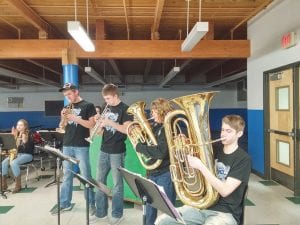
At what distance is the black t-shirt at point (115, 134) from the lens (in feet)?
11.1

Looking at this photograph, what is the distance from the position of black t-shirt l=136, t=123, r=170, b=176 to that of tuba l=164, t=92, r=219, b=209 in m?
0.22

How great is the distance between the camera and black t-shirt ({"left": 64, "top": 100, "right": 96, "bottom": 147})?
3748mm

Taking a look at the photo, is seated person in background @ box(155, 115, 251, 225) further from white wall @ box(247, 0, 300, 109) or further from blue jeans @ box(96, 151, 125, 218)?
white wall @ box(247, 0, 300, 109)

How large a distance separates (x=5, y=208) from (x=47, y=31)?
3848 millimetres

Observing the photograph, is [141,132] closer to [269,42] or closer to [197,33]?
[197,33]

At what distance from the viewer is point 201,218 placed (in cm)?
220

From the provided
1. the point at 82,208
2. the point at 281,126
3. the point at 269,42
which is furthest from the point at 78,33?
the point at 281,126

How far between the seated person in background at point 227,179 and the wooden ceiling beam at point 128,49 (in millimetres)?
4645

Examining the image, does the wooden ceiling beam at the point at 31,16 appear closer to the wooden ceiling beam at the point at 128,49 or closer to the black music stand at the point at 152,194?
the wooden ceiling beam at the point at 128,49

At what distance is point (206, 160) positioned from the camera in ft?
7.01

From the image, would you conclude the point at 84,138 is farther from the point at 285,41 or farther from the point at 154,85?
the point at 154,85

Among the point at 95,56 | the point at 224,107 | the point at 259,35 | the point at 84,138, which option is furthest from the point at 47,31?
the point at 224,107

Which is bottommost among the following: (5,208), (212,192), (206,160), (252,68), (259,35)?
(5,208)

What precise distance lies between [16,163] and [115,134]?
2.57m
